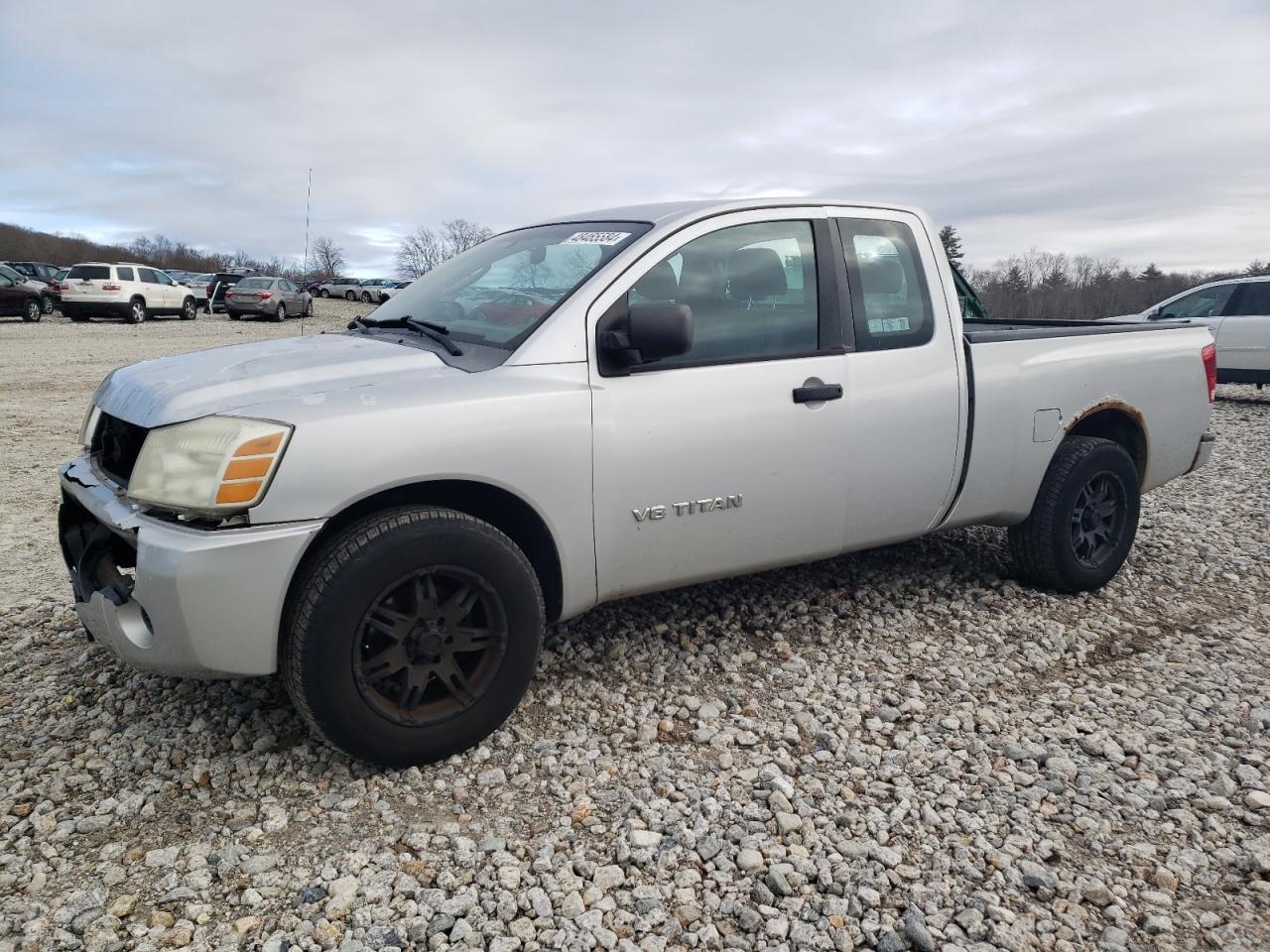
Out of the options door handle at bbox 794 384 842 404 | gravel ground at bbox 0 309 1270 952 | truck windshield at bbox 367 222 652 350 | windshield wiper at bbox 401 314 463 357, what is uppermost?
truck windshield at bbox 367 222 652 350

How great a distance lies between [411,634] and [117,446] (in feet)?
3.92

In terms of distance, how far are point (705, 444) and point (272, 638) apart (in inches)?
61.9

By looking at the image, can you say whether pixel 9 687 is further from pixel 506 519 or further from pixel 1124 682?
pixel 1124 682

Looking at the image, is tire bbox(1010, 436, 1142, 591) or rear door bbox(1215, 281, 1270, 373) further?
rear door bbox(1215, 281, 1270, 373)

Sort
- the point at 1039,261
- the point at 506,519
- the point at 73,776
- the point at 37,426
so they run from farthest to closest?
the point at 1039,261 < the point at 37,426 < the point at 506,519 < the point at 73,776

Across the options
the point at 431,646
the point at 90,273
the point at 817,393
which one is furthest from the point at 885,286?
the point at 90,273

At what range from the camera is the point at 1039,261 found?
63.3 metres

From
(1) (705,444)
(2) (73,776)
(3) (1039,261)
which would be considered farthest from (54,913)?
(3) (1039,261)

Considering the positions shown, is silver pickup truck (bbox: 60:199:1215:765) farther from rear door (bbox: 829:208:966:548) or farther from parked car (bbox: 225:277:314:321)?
parked car (bbox: 225:277:314:321)

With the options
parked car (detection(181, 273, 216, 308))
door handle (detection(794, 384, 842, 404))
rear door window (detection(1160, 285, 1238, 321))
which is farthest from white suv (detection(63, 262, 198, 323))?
door handle (detection(794, 384, 842, 404))

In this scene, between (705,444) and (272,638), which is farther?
(705,444)

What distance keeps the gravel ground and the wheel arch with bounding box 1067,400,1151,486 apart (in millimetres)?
873

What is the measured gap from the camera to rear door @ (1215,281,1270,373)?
41.2 ft

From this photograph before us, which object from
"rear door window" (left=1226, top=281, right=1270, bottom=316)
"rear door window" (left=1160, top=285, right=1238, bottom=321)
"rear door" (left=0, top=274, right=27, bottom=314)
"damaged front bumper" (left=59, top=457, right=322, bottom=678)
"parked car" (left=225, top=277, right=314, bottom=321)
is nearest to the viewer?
"damaged front bumper" (left=59, top=457, right=322, bottom=678)
